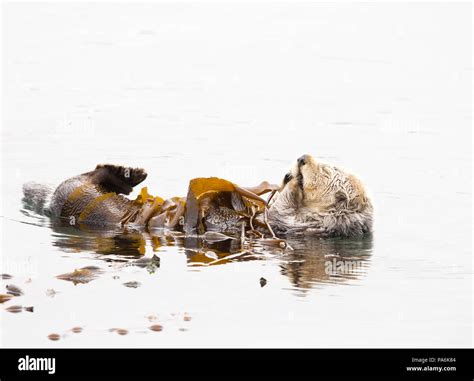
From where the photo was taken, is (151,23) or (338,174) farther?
(151,23)

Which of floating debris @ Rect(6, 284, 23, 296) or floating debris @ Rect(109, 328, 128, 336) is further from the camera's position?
floating debris @ Rect(6, 284, 23, 296)

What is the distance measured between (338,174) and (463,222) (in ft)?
5.53

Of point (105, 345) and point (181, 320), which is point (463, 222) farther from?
point (105, 345)

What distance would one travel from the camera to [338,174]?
7633mm


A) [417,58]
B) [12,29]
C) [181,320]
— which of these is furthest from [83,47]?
[181,320]

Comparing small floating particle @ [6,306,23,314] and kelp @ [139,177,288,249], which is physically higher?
kelp @ [139,177,288,249]

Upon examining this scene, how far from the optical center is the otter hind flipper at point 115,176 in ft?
26.2

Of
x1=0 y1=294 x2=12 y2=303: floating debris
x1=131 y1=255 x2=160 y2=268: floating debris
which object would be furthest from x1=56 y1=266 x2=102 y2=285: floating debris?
x1=0 y1=294 x2=12 y2=303: floating debris

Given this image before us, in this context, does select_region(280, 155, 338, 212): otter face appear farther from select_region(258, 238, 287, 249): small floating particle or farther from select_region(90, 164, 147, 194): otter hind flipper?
select_region(90, 164, 147, 194): otter hind flipper

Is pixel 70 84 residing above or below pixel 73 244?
above

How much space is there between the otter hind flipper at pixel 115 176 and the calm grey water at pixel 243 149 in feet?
1.50

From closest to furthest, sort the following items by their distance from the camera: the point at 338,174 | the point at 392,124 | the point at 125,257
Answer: the point at 125,257 → the point at 338,174 → the point at 392,124

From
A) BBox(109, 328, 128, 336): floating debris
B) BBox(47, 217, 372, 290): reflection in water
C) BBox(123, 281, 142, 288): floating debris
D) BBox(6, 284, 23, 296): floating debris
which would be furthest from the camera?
BBox(47, 217, 372, 290): reflection in water

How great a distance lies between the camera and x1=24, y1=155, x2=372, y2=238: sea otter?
7594 millimetres
